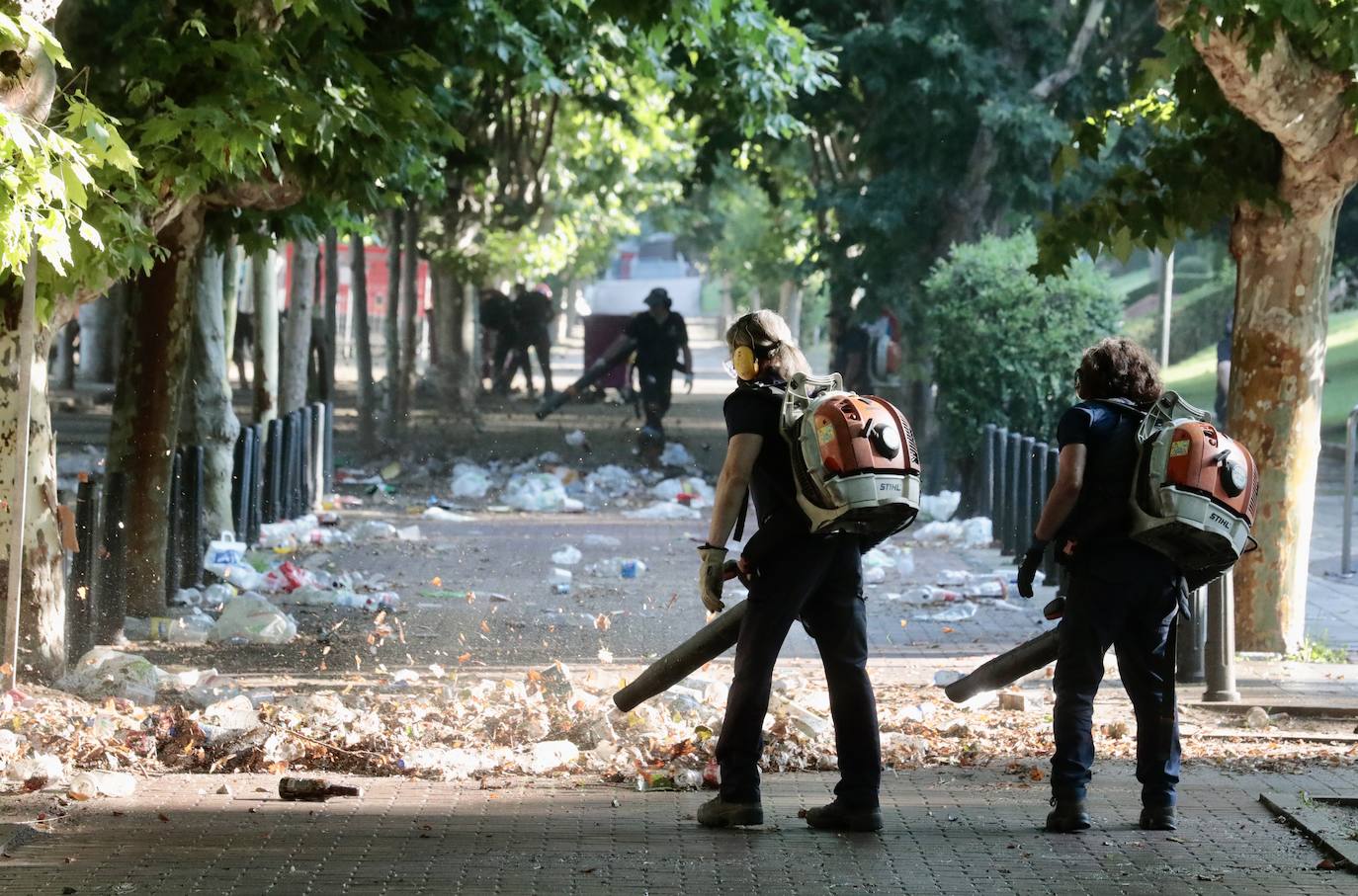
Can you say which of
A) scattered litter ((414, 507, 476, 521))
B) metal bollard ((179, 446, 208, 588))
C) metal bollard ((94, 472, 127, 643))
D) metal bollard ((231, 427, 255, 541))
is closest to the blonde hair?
metal bollard ((94, 472, 127, 643))

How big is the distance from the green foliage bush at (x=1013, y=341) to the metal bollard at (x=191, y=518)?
7.61 meters

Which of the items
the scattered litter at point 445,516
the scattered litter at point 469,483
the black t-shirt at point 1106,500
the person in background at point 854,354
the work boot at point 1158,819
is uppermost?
the person in background at point 854,354

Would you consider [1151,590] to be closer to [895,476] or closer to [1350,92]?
[895,476]

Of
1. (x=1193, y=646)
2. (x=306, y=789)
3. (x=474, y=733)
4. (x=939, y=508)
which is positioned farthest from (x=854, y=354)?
(x=306, y=789)

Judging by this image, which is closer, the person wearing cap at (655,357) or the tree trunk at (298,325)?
the tree trunk at (298,325)

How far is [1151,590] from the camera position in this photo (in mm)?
6406

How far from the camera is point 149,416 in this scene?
1137cm

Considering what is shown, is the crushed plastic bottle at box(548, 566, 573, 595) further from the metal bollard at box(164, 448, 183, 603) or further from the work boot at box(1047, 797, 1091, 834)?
the work boot at box(1047, 797, 1091, 834)

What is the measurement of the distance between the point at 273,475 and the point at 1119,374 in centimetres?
1063

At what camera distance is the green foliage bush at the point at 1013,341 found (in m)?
17.2

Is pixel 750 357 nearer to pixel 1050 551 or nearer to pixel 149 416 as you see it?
pixel 149 416

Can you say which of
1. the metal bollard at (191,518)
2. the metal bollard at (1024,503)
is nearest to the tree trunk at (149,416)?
the metal bollard at (191,518)

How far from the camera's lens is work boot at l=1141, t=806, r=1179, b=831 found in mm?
6438

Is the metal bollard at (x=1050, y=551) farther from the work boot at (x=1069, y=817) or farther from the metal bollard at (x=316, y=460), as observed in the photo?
the metal bollard at (x=316, y=460)
